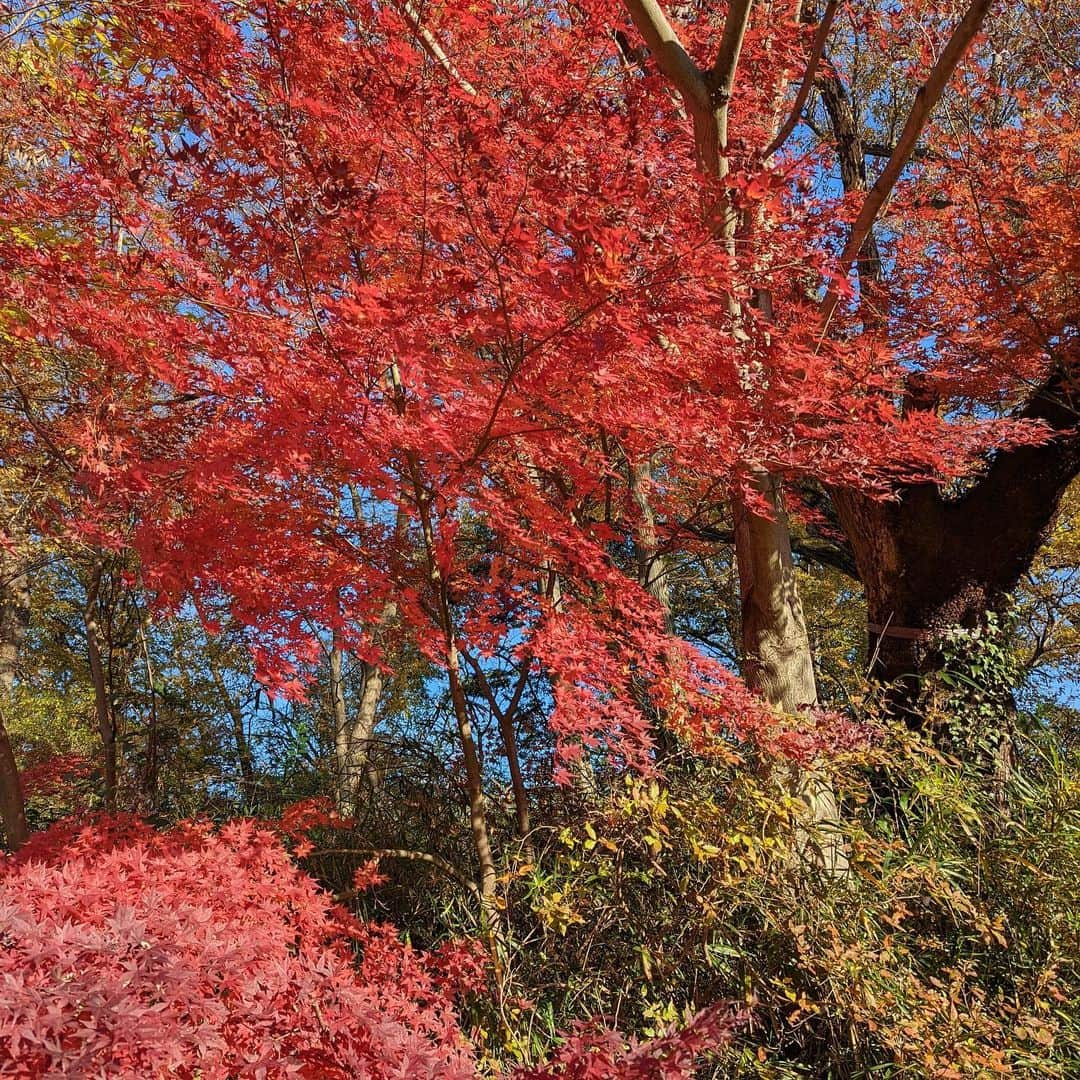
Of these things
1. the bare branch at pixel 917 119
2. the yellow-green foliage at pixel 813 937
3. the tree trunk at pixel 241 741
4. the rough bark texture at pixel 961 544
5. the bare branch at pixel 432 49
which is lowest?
the yellow-green foliage at pixel 813 937

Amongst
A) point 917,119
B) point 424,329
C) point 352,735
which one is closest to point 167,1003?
point 424,329

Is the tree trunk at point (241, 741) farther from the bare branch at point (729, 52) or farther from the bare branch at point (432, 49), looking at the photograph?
the bare branch at point (729, 52)

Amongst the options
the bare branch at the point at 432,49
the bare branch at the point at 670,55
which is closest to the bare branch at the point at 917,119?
the bare branch at the point at 670,55

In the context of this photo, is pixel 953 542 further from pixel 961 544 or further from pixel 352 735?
pixel 352 735

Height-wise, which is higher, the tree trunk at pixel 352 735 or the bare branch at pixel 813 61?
the bare branch at pixel 813 61

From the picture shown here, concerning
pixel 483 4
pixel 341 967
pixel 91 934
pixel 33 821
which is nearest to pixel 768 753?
pixel 341 967

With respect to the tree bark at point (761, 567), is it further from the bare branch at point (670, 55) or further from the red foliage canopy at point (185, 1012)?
the red foliage canopy at point (185, 1012)

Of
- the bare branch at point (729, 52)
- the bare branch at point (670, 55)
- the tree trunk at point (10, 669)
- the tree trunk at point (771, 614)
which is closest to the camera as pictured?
the bare branch at point (729, 52)

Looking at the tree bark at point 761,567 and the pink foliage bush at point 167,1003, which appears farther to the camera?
the tree bark at point 761,567

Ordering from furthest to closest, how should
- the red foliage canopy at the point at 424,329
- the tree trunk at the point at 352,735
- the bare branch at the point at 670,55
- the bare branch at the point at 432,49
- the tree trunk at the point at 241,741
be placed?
1. the tree trunk at the point at 241,741
2. the tree trunk at the point at 352,735
3. the bare branch at the point at 432,49
4. the bare branch at the point at 670,55
5. the red foliage canopy at the point at 424,329

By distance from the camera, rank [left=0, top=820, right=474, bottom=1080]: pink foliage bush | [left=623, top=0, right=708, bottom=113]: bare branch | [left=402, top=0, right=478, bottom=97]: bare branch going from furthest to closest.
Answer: [left=402, top=0, right=478, bottom=97]: bare branch
[left=623, top=0, right=708, bottom=113]: bare branch
[left=0, top=820, right=474, bottom=1080]: pink foliage bush

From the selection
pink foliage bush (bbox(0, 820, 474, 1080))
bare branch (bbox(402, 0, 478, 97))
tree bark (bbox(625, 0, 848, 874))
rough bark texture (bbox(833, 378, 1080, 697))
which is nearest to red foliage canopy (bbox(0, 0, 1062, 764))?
bare branch (bbox(402, 0, 478, 97))

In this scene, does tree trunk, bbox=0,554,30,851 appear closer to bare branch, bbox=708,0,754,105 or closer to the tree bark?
the tree bark

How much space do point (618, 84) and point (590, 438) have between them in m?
2.20
